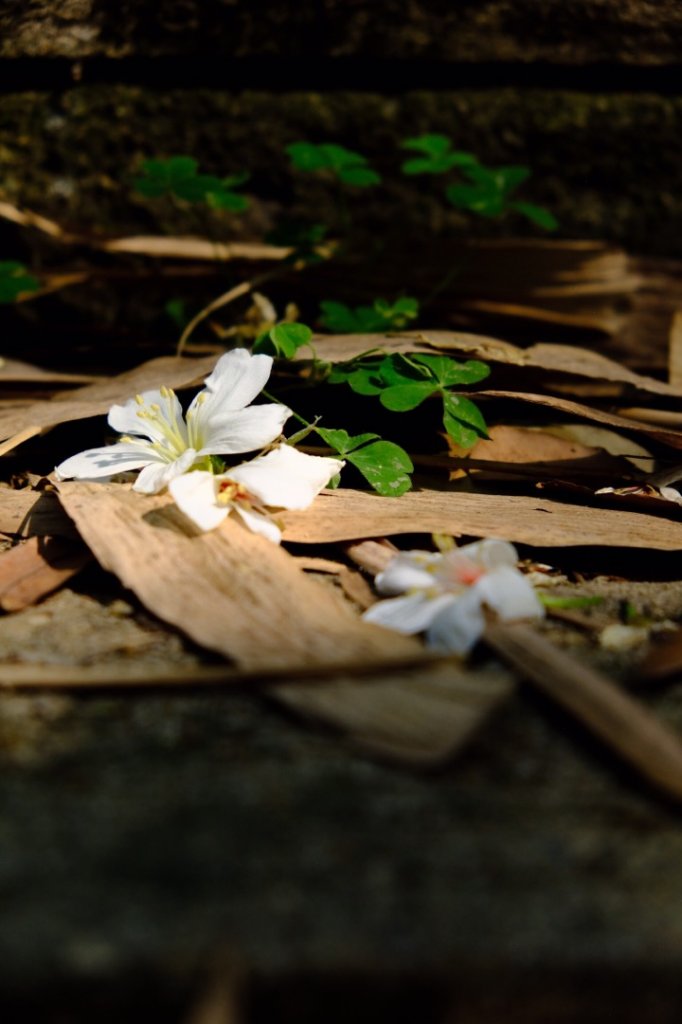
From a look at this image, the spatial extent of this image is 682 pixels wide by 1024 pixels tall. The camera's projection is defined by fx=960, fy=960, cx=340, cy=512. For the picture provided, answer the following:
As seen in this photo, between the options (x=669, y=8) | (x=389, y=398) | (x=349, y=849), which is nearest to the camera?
(x=349, y=849)

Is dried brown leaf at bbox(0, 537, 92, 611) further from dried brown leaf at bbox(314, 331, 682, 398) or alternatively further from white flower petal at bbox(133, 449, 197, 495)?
dried brown leaf at bbox(314, 331, 682, 398)

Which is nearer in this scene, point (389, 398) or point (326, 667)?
point (326, 667)

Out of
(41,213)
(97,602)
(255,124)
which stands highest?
(255,124)

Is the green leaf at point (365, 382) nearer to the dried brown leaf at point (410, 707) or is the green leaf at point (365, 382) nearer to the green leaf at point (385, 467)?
the green leaf at point (385, 467)

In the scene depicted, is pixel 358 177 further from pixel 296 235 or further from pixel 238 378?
pixel 238 378

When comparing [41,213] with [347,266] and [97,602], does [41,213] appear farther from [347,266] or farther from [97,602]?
[97,602]

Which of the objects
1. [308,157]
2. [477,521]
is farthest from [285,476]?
[308,157]

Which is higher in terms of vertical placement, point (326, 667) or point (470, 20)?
point (470, 20)

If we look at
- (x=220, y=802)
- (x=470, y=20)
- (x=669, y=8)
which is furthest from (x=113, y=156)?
(x=220, y=802)
